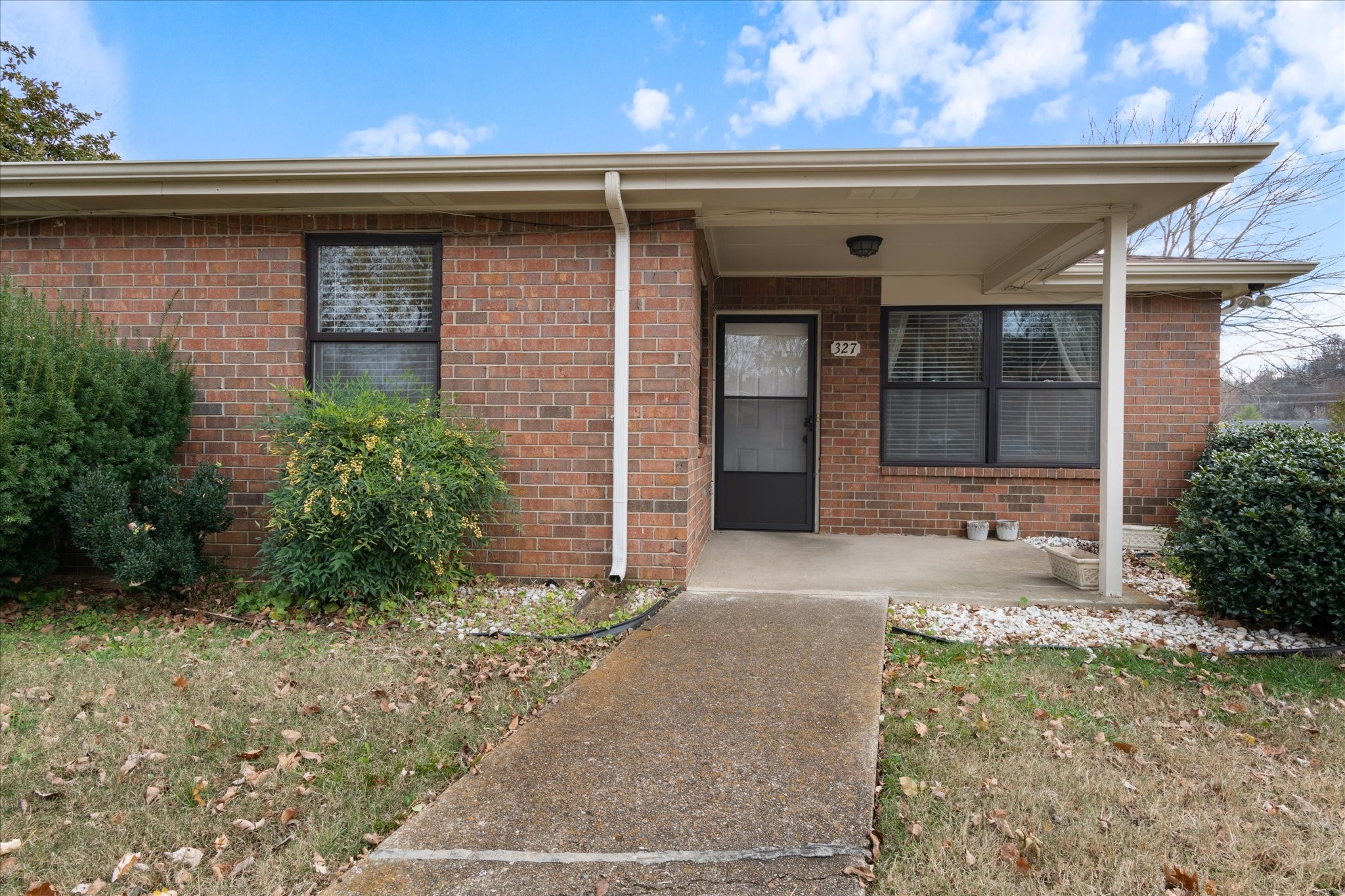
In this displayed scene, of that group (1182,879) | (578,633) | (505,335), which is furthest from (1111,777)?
(505,335)

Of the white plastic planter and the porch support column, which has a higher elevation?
the porch support column

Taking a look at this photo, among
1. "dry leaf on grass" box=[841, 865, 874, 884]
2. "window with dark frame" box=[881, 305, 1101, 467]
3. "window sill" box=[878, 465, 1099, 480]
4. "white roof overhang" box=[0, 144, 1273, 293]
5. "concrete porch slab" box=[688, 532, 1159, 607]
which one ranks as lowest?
"dry leaf on grass" box=[841, 865, 874, 884]

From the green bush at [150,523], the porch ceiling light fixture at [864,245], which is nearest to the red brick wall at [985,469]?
the porch ceiling light fixture at [864,245]

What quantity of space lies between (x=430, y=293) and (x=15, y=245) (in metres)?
2.80

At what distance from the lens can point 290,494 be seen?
416cm

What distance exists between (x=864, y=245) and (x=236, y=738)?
4989mm

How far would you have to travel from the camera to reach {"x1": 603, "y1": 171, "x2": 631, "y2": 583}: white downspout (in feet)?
15.4

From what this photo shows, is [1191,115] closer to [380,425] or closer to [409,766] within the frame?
[380,425]

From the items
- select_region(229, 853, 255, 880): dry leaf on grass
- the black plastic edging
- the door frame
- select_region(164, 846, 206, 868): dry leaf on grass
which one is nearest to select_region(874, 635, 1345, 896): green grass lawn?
the black plastic edging

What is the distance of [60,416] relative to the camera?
4098 millimetres

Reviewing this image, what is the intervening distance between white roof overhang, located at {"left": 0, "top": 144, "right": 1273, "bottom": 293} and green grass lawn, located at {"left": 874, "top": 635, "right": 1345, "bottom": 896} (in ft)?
8.68

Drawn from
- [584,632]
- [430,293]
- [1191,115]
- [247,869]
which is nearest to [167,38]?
[430,293]

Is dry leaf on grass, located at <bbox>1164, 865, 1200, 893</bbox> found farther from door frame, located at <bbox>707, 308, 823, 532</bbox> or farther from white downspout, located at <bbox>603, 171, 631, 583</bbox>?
door frame, located at <bbox>707, 308, 823, 532</bbox>

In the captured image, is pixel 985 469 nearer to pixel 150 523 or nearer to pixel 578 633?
pixel 578 633
